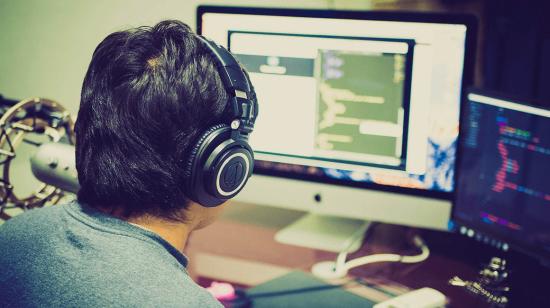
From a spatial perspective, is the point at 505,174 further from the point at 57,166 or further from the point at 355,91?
the point at 57,166

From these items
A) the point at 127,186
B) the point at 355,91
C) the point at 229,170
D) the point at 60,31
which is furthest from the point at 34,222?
the point at 60,31

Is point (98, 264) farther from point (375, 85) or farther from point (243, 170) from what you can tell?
point (375, 85)

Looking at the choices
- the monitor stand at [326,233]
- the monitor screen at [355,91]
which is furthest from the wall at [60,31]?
the monitor stand at [326,233]

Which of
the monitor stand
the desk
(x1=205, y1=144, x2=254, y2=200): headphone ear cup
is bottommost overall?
the desk

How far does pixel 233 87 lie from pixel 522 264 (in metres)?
0.68

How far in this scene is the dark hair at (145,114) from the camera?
700mm

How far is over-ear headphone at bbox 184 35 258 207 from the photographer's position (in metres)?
0.74

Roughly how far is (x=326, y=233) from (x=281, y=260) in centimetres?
17

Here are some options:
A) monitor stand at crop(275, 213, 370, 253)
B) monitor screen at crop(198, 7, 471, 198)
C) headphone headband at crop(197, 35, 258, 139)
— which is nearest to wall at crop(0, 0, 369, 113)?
monitor screen at crop(198, 7, 471, 198)

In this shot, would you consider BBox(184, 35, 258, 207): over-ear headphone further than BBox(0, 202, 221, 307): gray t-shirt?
Yes

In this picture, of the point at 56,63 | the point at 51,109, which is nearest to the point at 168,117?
the point at 51,109

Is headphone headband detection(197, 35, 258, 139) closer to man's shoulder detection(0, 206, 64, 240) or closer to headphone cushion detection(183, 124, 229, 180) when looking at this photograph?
headphone cushion detection(183, 124, 229, 180)

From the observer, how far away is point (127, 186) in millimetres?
734

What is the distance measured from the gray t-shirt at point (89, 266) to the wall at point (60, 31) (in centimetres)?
92
